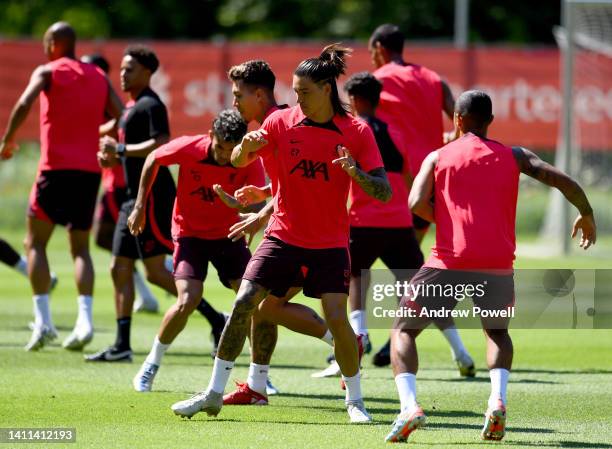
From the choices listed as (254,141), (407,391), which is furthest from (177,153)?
(407,391)

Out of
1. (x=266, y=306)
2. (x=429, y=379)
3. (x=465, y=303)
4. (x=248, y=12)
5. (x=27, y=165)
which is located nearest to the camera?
(x=465, y=303)

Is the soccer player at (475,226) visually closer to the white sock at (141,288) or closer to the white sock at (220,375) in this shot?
the white sock at (220,375)

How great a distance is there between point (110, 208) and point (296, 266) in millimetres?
6074

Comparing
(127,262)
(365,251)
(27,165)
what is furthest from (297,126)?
(27,165)

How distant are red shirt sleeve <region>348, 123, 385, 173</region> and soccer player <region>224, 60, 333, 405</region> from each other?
78 centimetres

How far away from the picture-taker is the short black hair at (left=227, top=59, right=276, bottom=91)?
895 centimetres

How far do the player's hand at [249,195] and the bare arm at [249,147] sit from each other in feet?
0.68

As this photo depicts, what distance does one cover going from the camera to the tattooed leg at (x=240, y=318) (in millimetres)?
8336

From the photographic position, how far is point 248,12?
135 ft

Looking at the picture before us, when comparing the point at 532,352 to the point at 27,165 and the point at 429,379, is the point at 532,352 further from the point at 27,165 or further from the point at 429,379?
the point at 27,165

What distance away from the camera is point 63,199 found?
1230cm

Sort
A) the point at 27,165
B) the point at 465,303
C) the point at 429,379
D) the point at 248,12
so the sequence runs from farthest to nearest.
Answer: the point at 248,12
the point at 27,165
the point at 429,379
the point at 465,303

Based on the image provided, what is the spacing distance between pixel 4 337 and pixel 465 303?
6.07m

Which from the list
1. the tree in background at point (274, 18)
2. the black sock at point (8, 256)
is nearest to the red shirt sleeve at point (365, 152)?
the black sock at point (8, 256)
